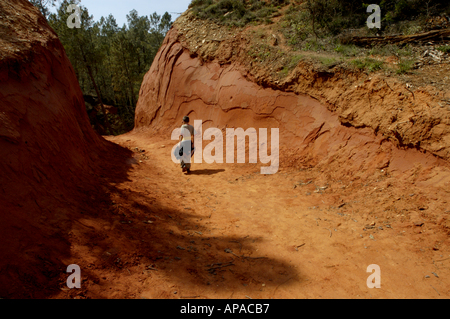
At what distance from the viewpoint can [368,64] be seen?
6977 mm

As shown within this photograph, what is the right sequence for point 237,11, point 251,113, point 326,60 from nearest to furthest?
point 326,60 < point 251,113 < point 237,11

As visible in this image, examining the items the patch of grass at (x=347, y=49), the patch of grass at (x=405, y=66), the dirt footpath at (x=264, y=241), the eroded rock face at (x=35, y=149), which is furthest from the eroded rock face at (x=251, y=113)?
the eroded rock face at (x=35, y=149)

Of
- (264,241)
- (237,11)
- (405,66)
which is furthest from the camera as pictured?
(237,11)

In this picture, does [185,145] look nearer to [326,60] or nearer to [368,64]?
[326,60]

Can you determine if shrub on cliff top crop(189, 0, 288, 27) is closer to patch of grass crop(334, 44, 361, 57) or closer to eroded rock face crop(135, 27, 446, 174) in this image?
eroded rock face crop(135, 27, 446, 174)

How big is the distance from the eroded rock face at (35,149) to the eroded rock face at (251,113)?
4548 mm

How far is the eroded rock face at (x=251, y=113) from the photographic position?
6.48 m

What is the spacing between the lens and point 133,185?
6.19 metres

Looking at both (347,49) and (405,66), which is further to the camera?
(347,49)

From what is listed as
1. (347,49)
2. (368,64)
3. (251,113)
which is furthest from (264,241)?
(347,49)

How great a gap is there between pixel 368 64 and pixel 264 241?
524 cm

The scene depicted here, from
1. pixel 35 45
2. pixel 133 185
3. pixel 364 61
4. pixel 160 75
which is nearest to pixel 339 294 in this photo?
pixel 133 185

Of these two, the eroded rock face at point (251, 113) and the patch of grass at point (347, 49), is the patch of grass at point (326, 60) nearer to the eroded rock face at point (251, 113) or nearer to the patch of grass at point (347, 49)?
the patch of grass at point (347, 49)

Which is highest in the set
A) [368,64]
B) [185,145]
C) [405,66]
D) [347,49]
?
[347,49]
